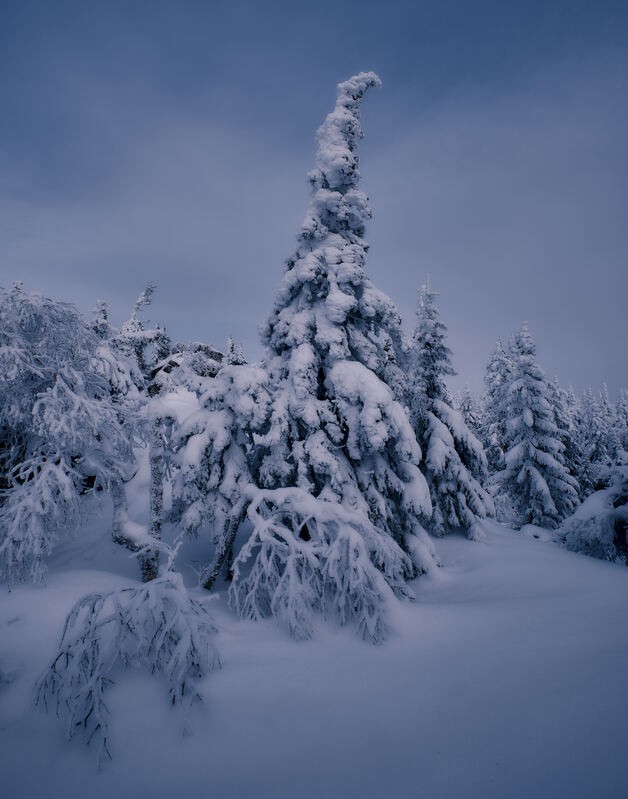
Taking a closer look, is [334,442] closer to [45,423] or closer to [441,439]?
[441,439]

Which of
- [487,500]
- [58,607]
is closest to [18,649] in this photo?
[58,607]

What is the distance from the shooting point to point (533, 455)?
19.8 m

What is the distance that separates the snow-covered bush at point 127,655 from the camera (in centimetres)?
448

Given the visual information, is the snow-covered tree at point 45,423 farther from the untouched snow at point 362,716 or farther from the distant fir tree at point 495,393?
the distant fir tree at point 495,393

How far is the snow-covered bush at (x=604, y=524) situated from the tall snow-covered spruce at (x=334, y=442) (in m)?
4.48

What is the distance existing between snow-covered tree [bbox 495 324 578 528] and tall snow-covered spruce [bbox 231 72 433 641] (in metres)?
11.8

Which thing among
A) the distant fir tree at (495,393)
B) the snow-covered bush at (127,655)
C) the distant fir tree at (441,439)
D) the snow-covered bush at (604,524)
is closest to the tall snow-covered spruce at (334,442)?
the snow-covered bush at (127,655)

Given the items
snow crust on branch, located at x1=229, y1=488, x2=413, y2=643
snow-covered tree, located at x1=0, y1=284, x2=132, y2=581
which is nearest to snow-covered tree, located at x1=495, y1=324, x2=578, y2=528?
snow crust on branch, located at x1=229, y1=488, x2=413, y2=643

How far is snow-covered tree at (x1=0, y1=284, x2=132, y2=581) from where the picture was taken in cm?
754

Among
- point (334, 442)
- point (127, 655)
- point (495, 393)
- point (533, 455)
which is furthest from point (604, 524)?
point (495, 393)

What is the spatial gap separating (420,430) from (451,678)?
33.0 feet

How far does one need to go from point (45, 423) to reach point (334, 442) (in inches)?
255

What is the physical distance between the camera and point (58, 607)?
696cm

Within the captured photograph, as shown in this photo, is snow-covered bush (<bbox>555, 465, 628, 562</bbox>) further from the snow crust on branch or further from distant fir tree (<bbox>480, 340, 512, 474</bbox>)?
distant fir tree (<bbox>480, 340, 512, 474</bbox>)
